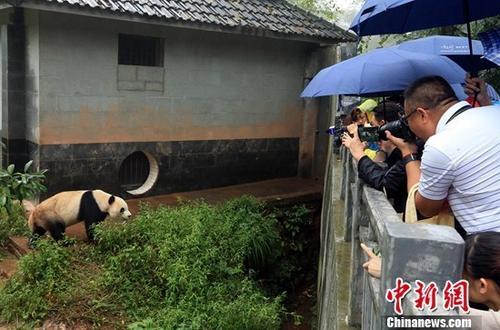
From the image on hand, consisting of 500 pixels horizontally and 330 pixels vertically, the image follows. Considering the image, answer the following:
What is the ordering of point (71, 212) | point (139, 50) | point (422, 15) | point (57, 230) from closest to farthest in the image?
point (422, 15)
point (57, 230)
point (71, 212)
point (139, 50)

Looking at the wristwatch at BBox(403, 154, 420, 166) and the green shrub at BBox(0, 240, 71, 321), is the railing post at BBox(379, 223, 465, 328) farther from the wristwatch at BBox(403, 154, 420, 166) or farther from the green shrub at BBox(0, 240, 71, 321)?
the green shrub at BBox(0, 240, 71, 321)

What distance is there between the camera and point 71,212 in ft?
20.3

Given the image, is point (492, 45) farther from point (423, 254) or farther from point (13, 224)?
point (13, 224)

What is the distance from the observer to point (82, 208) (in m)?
6.25

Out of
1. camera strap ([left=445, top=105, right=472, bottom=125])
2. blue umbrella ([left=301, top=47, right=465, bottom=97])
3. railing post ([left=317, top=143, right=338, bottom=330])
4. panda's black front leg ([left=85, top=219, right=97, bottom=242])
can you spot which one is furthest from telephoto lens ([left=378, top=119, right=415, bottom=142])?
panda's black front leg ([left=85, top=219, right=97, bottom=242])

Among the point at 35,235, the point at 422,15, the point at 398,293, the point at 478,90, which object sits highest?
the point at 422,15

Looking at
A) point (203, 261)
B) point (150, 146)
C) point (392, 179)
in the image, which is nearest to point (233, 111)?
point (150, 146)

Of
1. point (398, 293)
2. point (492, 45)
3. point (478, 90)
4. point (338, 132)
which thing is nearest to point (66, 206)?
point (338, 132)

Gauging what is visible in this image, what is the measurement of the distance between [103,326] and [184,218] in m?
2.10

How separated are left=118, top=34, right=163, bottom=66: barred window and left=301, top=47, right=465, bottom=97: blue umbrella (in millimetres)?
4409

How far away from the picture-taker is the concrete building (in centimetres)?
744

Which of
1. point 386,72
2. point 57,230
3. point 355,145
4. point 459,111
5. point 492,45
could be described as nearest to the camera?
point 459,111

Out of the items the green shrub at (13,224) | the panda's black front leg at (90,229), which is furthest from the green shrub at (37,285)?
the green shrub at (13,224)

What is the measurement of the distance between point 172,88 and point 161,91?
24cm
